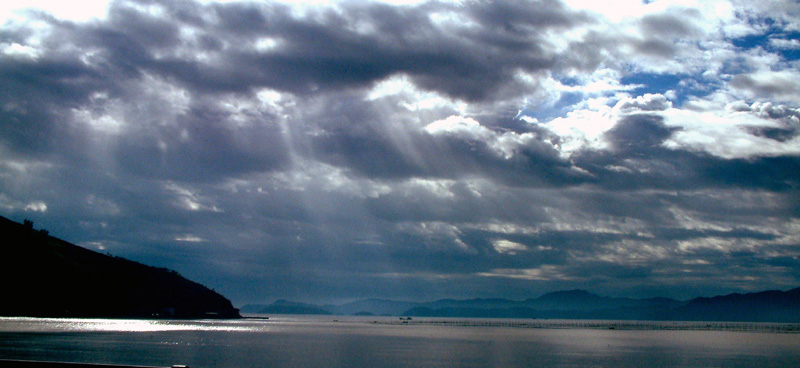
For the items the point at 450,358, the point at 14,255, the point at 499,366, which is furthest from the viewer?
the point at 14,255

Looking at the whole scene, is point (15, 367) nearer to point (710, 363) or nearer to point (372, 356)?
point (372, 356)

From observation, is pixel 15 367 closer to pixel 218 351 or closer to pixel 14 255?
pixel 218 351

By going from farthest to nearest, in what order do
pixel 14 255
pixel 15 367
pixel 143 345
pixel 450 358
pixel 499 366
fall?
1. pixel 14 255
2. pixel 143 345
3. pixel 450 358
4. pixel 499 366
5. pixel 15 367

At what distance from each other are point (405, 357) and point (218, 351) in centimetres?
2819

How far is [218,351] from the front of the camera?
91.4m

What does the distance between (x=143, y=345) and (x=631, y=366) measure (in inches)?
2913

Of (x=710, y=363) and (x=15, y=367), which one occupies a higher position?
Answer: (x=15, y=367)

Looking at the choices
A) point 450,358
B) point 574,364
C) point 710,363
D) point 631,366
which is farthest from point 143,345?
point 710,363

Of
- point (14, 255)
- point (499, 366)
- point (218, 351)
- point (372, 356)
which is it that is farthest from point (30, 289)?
point (499, 366)

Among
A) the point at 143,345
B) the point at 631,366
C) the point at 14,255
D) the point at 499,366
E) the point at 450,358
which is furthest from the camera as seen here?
the point at 14,255

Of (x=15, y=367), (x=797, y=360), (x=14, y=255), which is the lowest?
(x=797, y=360)

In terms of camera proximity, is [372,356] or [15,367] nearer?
[15,367]

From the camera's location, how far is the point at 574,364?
271 feet

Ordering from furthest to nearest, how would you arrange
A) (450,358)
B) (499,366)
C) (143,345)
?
(143,345) < (450,358) < (499,366)
